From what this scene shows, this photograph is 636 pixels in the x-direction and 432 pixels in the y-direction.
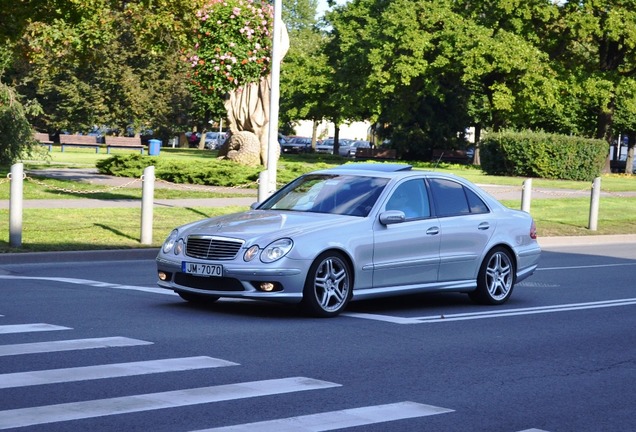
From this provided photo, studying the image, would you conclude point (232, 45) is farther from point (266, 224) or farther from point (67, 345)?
point (67, 345)

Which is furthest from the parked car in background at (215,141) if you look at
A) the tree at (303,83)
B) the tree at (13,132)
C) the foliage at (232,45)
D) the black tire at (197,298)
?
the black tire at (197,298)

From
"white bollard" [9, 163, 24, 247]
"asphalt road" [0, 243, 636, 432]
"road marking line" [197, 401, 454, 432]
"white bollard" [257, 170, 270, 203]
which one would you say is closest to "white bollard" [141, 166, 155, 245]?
"white bollard" [9, 163, 24, 247]

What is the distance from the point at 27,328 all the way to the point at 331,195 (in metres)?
3.63

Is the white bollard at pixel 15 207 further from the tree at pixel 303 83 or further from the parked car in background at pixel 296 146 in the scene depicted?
the parked car in background at pixel 296 146

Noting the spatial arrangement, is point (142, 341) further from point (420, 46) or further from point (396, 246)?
point (420, 46)

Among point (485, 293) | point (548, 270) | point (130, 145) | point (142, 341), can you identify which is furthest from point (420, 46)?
point (142, 341)

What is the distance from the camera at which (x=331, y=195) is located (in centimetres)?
1209

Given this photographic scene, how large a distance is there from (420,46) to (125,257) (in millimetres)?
40126

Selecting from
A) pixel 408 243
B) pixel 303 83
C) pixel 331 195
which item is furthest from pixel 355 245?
pixel 303 83

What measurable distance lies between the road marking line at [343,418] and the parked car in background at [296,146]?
82566 millimetres

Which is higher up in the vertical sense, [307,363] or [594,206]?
[594,206]

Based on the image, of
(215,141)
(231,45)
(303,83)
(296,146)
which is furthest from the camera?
(215,141)

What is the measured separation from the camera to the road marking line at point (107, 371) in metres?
7.53

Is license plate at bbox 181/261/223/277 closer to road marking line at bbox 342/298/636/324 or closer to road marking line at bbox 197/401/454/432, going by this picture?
road marking line at bbox 342/298/636/324
